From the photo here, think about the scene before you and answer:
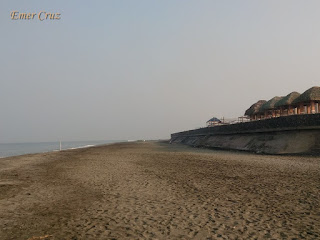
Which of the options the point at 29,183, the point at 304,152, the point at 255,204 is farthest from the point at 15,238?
the point at 304,152

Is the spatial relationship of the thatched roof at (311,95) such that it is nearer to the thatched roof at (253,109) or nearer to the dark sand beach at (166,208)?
the thatched roof at (253,109)

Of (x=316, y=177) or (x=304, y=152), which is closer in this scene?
(x=316, y=177)

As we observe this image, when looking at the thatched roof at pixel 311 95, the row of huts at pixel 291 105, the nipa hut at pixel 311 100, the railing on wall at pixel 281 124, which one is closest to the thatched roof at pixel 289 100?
the row of huts at pixel 291 105

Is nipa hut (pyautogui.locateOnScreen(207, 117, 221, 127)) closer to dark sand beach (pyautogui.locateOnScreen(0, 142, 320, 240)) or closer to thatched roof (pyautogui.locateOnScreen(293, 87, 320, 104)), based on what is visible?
thatched roof (pyautogui.locateOnScreen(293, 87, 320, 104))

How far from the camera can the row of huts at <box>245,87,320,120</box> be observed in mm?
27222

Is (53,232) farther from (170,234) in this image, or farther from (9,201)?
(9,201)

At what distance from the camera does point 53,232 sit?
458cm

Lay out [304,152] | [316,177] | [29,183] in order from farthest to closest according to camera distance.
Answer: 1. [304,152]
2. [29,183]
3. [316,177]

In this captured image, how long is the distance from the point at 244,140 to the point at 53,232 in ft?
75.5

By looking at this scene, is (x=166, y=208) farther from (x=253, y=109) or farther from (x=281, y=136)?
(x=253, y=109)

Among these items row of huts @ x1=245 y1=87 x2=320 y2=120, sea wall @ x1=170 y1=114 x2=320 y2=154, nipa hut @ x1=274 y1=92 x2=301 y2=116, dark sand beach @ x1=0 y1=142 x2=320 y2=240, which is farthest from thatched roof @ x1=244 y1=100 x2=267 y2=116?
dark sand beach @ x1=0 y1=142 x2=320 y2=240

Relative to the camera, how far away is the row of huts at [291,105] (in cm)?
2722

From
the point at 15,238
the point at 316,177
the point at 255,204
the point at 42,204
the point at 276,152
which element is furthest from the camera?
the point at 276,152

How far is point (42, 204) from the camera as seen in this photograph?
21.5 feet
